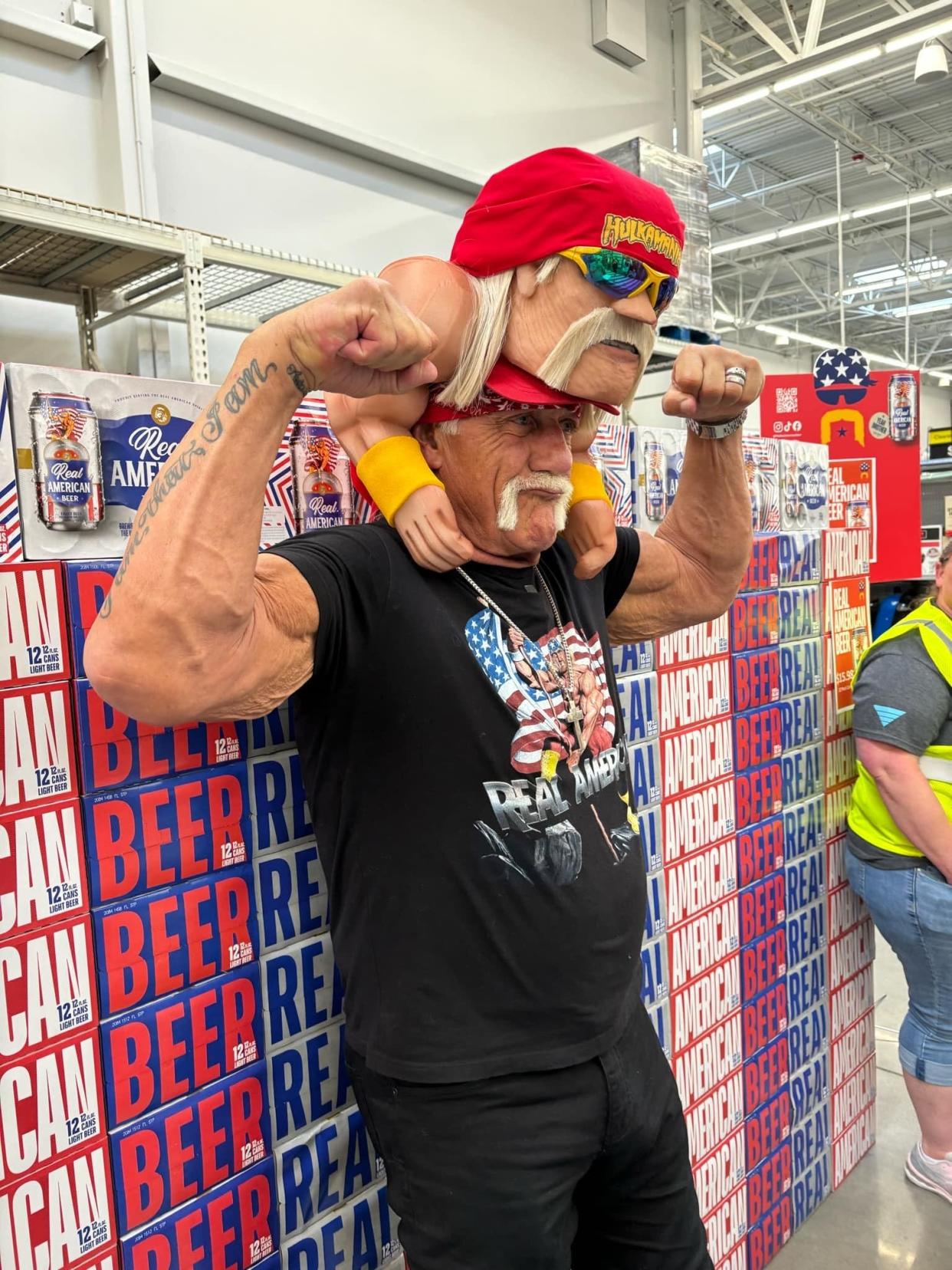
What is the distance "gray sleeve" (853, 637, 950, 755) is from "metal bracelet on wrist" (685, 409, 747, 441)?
3.38 ft

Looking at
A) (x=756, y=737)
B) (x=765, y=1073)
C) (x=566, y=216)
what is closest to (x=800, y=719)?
(x=756, y=737)

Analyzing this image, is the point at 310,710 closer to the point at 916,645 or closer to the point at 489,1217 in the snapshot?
the point at 489,1217

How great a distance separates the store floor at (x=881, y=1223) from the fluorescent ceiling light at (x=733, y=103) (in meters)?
5.11

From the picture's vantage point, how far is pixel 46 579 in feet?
3.42

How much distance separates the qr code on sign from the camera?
4973mm

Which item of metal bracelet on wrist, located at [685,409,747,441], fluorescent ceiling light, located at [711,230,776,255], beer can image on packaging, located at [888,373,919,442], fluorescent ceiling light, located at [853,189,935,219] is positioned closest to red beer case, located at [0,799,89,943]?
metal bracelet on wrist, located at [685,409,747,441]

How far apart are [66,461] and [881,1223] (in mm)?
2765

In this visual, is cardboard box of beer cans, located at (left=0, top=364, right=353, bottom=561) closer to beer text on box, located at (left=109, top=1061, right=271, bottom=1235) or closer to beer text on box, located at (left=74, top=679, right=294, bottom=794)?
beer text on box, located at (left=74, top=679, right=294, bottom=794)

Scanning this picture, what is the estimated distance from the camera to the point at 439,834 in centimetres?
110

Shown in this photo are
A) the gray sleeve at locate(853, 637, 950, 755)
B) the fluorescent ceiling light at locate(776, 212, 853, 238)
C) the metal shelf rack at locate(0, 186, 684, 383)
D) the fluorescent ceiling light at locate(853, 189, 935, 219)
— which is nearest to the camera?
the metal shelf rack at locate(0, 186, 684, 383)

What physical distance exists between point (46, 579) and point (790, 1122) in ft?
7.65

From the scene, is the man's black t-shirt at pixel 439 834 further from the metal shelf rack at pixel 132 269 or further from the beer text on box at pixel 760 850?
the beer text on box at pixel 760 850

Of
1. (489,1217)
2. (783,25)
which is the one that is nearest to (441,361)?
(489,1217)

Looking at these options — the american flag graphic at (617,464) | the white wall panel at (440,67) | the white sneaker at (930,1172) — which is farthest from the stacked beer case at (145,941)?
the white wall panel at (440,67)
